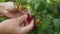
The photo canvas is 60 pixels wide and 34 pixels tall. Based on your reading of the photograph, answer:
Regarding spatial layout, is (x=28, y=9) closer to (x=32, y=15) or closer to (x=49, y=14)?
(x=32, y=15)

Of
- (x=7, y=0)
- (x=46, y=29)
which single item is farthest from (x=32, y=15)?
(x=7, y=0)

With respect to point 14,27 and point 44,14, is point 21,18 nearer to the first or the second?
point 14,27

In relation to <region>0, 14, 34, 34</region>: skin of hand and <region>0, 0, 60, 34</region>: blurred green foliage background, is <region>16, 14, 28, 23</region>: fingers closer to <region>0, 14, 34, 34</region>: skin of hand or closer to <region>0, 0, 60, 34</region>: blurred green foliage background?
<region>0, 14, 34, 34</region>: skin of hand

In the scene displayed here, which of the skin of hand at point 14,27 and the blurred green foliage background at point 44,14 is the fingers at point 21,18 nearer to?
the skin of hand at point 14,27

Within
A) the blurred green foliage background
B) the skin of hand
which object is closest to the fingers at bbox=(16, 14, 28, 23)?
the skin of hand

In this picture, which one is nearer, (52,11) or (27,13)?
(27,13)

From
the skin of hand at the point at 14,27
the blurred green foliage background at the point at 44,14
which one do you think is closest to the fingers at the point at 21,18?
the skin of hand at the point at 14,27
